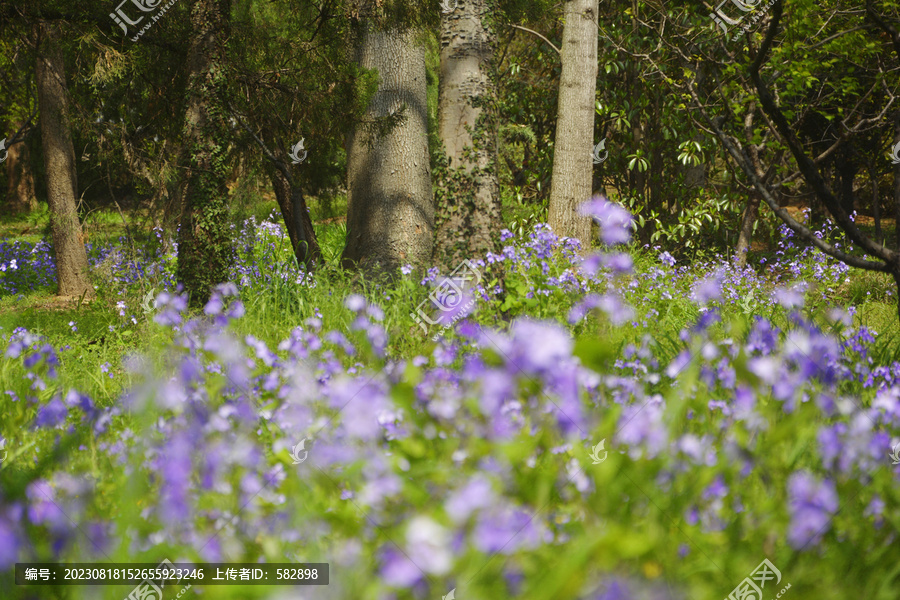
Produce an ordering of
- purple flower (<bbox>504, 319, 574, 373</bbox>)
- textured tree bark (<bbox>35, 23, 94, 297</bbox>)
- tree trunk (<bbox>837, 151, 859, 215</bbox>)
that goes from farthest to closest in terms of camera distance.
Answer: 1. tree trunk (<bbox>837, 151, 859, 215</bbox>)
2. textured tree bark (<bbox>35, 23, 94, 297</bbox>)
3. purple flower (<bbox>504, 319, 574, 373</bbox>)

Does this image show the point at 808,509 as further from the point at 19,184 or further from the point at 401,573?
the point at 19,184

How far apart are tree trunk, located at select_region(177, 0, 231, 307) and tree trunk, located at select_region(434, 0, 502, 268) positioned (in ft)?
5.34

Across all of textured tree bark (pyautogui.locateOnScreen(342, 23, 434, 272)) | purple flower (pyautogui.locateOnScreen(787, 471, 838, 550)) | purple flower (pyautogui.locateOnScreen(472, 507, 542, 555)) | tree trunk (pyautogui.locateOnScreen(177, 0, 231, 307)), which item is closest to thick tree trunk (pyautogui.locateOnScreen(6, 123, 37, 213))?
tree trunk (pyautogui.locateOnScreen(177, 0, 231, 307))

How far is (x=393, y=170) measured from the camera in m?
5.36

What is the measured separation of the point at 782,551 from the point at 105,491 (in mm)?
1776

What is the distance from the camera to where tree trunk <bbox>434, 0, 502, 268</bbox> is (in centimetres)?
497

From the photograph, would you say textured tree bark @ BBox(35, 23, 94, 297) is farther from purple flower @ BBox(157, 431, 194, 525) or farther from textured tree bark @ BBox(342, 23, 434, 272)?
purple flower @ BBox(157, 431, 194, 525)

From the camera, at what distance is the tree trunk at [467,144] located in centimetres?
497

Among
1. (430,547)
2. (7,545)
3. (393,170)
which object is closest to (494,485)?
(430,547)

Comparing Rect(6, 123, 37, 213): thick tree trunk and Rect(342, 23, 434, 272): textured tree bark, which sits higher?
Rect(6, 123, 37, 213): thick tree trunk

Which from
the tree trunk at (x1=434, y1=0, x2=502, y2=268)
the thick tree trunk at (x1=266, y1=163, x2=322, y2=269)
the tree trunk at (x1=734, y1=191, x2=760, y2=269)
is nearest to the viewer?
the tree trunk at (x1=434, y1=0, x2=502, y2=268)

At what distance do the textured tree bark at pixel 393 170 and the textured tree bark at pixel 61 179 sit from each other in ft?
14.1

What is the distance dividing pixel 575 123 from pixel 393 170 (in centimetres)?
229

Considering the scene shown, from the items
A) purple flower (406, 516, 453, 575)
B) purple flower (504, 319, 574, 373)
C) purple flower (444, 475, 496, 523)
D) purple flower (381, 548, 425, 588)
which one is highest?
purple flower (504, 319, 574, 373)
